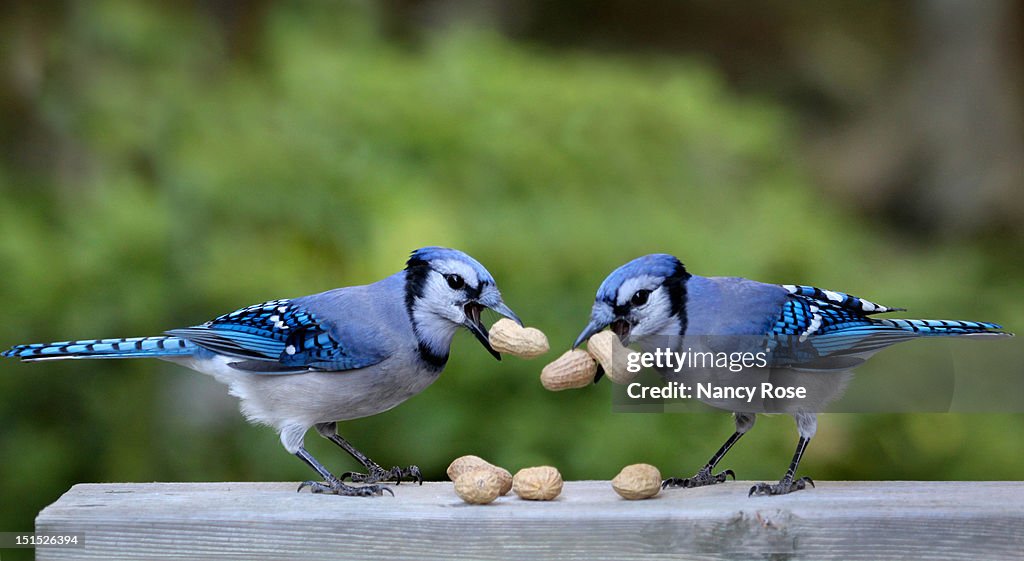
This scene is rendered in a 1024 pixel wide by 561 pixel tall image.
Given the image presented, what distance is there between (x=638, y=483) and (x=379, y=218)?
132cm

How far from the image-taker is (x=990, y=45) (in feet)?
14.4

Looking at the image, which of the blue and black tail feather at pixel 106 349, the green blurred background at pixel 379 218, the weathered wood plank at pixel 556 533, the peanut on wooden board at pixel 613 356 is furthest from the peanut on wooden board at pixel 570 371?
the green blurred background at pixel 379 218

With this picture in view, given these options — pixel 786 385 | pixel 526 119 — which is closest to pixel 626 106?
pixel 526 119

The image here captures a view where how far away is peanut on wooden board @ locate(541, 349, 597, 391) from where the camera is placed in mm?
2006

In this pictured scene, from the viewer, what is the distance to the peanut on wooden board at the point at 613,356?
197 cm

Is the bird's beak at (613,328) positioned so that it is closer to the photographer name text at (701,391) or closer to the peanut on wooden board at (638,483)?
the photographer name text at (701,391)

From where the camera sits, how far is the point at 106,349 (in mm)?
2039

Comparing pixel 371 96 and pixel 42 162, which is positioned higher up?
pixel 371 96

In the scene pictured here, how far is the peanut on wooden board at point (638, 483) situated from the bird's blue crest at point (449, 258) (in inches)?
15.9

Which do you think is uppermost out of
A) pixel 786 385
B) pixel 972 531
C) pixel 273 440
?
pixel 786 385

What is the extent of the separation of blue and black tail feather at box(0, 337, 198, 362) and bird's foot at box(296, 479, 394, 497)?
13.5 inches

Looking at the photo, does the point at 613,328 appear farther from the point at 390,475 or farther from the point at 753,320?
the point at 390,475

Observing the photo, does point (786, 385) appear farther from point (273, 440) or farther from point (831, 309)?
point (273, 440)

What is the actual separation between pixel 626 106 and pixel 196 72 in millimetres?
1310
